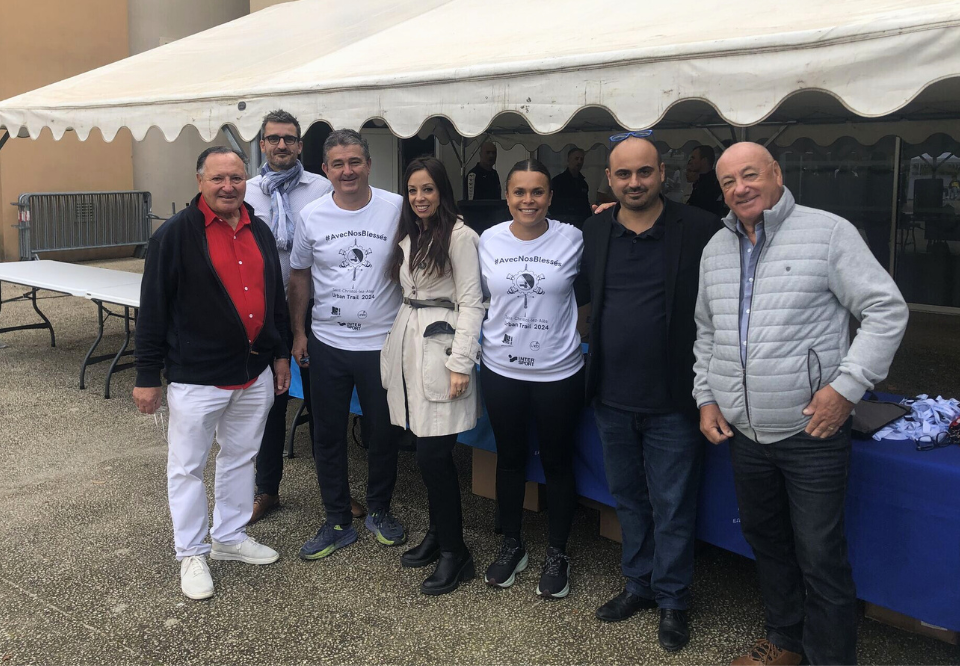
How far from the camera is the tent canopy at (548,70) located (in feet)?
8.98

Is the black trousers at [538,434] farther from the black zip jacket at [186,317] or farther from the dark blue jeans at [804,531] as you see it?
the black zip jacket at [186,317]

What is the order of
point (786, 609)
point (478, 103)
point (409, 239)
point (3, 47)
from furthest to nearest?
point (3, 47) < point (478, 103) < point (409, 239) < point (786, 609)

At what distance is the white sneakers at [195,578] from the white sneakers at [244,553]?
171 millimetres

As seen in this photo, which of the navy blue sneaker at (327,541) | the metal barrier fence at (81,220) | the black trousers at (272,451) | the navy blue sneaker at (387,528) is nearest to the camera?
the navy blue sneaker at (327,541)

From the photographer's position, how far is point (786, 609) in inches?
105

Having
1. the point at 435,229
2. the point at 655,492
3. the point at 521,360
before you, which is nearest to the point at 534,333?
the point at 521,360

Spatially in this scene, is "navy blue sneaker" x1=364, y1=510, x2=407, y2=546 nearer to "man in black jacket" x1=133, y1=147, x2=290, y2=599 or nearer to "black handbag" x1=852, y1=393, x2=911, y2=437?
"man in black jacket" x1=133, y1=147, x2=290, y2=599

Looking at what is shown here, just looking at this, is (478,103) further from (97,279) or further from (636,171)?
(97,279)

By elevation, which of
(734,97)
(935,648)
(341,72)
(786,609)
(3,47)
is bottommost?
(935,648)

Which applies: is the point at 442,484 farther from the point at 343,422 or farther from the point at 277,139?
the point at 277,139

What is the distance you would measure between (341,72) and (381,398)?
211 centimetres

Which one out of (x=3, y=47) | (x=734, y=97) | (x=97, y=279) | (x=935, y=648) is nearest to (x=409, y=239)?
(x=734, y=97)

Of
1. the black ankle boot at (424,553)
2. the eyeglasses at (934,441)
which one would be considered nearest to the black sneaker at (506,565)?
the black ankle boot at (424,553)

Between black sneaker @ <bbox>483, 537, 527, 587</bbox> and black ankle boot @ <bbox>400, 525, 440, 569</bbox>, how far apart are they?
0.86ft
